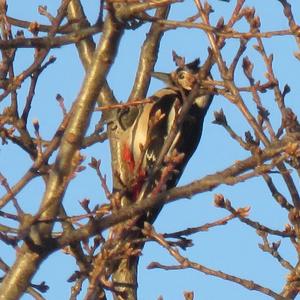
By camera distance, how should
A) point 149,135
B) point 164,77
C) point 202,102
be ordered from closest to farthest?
point 149,135, point 164,77, point 202,102

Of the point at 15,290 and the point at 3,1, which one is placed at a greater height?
the point at 3,1

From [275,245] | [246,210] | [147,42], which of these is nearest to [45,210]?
[246,210]

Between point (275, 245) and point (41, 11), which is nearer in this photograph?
point (275, 245)

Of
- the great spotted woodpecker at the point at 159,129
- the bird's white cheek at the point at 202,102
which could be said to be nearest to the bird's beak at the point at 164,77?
the great spotted woodpecker at the point at 159,129

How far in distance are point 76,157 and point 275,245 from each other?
71.1 inches

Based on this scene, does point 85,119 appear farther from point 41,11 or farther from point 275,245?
point 41,11

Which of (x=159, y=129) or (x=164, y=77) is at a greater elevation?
(x=164, y=77)

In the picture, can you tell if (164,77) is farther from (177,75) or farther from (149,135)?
(149,135)

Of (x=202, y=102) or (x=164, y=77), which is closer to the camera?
(x=164, y=77)

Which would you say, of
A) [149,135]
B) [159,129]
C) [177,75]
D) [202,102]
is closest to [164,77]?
[177,75]

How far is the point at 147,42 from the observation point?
6.53 meters

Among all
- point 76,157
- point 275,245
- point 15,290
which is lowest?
point 15,290

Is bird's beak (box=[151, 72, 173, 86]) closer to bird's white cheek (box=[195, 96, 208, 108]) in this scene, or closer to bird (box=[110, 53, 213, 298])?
bird (box=[110, 53, 213, 298])

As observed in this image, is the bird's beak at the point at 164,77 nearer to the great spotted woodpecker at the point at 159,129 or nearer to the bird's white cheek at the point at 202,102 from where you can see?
the great spotted woodpecker at the point at 159,129
